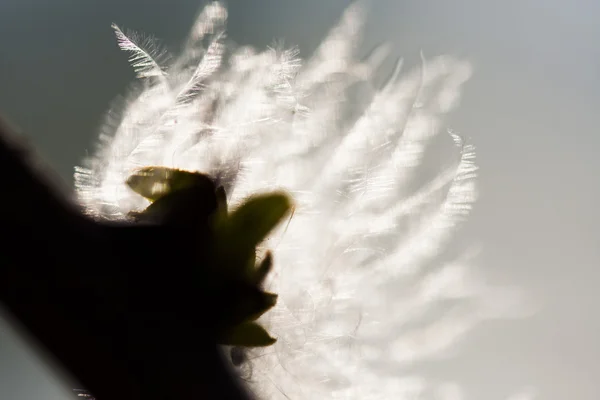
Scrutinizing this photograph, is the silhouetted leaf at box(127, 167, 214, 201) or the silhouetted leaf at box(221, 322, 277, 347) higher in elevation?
the silhouetted leaf at box(127, 167, 214, 201)

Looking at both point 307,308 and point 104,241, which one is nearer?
point 104,241

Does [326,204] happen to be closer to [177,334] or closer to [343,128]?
[343,128]

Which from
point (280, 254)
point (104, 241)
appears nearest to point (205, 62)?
point (280, 254)

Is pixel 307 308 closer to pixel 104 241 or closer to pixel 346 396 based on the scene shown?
pixel 346 396

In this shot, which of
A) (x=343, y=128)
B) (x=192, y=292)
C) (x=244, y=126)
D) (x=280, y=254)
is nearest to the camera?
(x=192, y=292)

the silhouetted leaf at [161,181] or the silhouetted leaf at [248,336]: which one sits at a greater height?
the silhouetted leaf at [161,181]

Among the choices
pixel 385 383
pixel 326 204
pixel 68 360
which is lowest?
pixel 68 360

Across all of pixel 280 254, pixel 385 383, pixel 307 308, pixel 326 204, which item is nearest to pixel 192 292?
pixel 280 254

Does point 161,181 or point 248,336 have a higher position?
point 161,181

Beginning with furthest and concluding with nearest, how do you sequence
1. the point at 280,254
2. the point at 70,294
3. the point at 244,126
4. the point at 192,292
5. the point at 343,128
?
the point at 343,128
the point at 244,126
the point at 280,254
the point at 192,292
the point at 70,294

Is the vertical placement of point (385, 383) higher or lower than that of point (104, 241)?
higher
